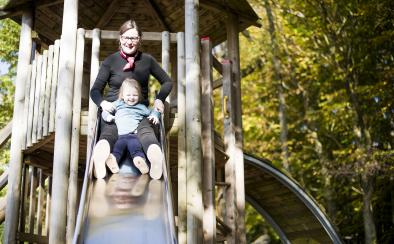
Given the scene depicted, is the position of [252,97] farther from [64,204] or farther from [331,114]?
[64,204]

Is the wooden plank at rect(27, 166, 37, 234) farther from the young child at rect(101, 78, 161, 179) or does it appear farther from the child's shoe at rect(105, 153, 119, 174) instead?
the child's shoe at rect(105, 153, 119, 174)

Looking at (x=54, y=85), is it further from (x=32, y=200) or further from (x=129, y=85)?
(x=32, y=200)

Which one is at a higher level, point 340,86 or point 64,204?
point 340,86

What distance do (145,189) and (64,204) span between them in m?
1.48

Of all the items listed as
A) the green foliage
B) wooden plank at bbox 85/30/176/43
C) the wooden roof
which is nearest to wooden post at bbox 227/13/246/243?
the wooden roof

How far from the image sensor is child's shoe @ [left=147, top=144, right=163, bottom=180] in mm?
5332

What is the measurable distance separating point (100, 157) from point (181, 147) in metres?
1.33

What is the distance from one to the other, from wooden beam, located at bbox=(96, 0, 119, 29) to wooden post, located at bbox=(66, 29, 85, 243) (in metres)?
3.56

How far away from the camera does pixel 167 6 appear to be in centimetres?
1005

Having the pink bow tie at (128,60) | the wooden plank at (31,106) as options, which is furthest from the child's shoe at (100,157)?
the wooden plank at (31,106)

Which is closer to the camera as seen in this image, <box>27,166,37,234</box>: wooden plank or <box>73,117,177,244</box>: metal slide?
<box>73,117,177,244</box>: metal slide

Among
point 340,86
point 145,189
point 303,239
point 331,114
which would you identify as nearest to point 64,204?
point 145,189

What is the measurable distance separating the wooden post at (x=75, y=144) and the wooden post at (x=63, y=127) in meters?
0.05

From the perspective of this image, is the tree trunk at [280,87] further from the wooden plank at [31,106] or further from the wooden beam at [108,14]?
the wooden plank at [31,106]
